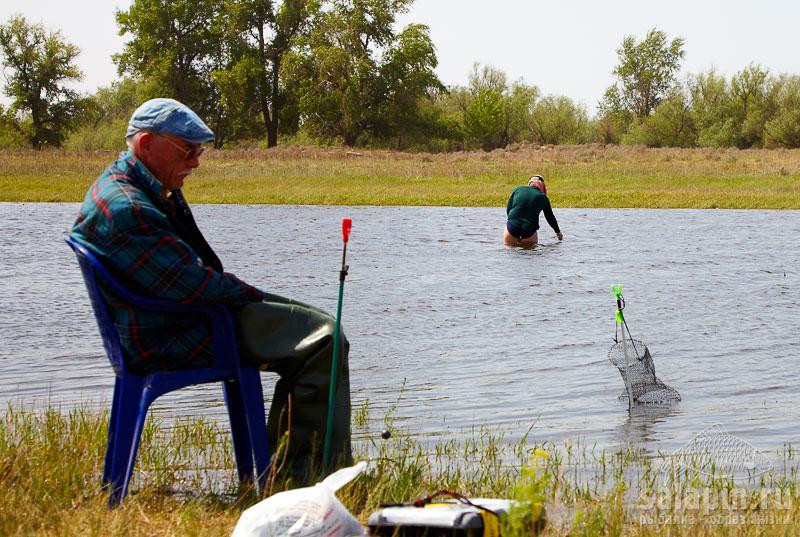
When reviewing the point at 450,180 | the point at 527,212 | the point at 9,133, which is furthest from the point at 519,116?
the point at 527,212

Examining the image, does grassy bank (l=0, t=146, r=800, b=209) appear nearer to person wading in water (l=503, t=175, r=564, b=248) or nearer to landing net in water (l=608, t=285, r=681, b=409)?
person wading in water (l=503, t=175, r=564, b=248)

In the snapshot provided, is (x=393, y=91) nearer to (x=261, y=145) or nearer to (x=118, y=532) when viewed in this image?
(x=261, y=145)

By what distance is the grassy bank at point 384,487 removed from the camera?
409 cm

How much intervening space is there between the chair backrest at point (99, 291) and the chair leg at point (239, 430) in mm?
577

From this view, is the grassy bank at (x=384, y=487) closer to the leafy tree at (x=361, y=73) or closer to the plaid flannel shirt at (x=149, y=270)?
the plaid flannel shirt at (x=149, y=270)

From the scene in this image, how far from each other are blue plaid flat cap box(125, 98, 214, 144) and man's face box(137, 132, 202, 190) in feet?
0.11

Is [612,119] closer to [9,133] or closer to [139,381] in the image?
[9,133]

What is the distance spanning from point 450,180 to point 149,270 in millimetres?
35494

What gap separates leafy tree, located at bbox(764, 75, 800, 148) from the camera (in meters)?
80.6

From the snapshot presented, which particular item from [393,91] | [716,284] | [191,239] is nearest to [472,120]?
[393,91]

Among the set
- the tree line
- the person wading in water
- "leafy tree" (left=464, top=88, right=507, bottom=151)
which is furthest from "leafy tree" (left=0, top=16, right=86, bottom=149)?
the person wading in water

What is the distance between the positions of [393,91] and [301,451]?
75.9 metres

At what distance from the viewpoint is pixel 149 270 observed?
4.38m

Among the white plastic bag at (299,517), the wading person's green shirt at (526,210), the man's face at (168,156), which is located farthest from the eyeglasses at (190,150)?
the wading person's green shirt at (526,210)
